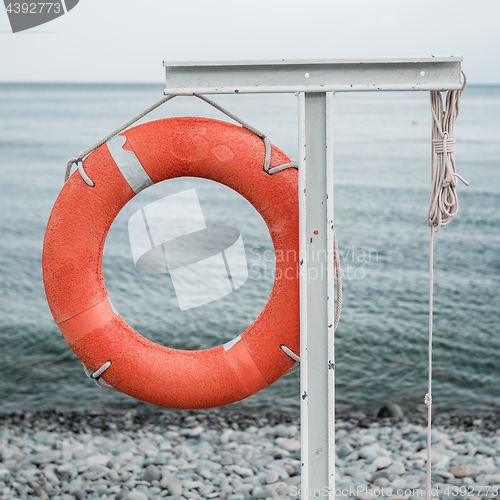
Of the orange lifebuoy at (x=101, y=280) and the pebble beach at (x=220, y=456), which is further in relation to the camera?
the pebble beach at (x=220, y=456)

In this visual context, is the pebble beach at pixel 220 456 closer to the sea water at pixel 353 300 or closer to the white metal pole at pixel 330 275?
the sea water at pixel 353 300

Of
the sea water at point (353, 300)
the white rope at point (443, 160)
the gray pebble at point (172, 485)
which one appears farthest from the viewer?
the sea water at point (353, 300)

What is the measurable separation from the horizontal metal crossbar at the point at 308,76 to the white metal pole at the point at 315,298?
2.2 inches

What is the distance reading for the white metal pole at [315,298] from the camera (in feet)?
5.40

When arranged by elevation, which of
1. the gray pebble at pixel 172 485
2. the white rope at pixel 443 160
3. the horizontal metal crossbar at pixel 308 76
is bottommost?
the gray pebble at pixel 172 485

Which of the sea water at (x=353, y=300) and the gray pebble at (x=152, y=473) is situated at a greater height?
the sea water at (x=353, y=300)

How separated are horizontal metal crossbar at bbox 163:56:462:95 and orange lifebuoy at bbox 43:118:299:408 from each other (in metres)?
0.25

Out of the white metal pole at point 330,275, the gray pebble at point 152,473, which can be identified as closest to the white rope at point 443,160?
the white metal pole at point 330,275

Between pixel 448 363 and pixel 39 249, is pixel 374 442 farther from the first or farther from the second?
pixel 39 249

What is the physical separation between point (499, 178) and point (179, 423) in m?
10.8

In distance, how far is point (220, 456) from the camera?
10.8ft

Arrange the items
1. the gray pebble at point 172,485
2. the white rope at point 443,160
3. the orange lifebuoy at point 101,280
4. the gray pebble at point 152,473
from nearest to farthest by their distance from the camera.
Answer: the white rope at point 443,160, the orange lifebuoy at point 101,280, the gray pebble at point 172,485, the gray pebble at point 152,473

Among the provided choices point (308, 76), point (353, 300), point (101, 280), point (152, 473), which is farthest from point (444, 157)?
point (353, 300)

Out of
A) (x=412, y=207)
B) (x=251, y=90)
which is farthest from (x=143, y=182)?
(x=412, y=207)
